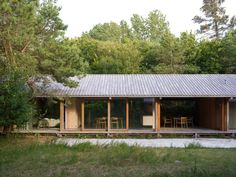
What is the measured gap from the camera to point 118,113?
25250mm

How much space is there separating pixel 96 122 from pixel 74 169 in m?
14.8

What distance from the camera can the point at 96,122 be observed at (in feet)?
82.9

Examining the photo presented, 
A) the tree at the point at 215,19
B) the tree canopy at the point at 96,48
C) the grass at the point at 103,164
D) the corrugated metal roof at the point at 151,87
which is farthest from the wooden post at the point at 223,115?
the tree at the point at 215,19

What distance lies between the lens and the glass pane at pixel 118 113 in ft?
82.3

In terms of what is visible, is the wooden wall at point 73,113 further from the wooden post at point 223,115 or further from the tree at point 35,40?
the wooden post at point 223,115

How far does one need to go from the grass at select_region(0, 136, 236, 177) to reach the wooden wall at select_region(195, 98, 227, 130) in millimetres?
11969

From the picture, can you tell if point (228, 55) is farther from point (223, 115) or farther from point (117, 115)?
point (117, 115)

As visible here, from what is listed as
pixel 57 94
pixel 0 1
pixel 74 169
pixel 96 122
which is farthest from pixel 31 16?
pixel 74 169

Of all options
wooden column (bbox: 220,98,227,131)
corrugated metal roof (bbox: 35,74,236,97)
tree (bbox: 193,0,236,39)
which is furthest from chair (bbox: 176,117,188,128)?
tree (bbox: 193,0,236,39)

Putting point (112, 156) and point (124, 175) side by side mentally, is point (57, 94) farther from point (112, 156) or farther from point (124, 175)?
point (124, 175)

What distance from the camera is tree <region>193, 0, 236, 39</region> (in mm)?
56688

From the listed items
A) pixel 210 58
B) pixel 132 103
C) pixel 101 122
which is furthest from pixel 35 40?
pixel 210 58

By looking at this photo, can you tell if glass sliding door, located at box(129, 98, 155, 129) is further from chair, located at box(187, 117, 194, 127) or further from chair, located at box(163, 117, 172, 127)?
A: chair, located at box(187, 117, 194, 127)

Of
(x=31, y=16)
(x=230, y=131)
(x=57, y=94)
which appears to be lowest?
(x=230, y=131)
